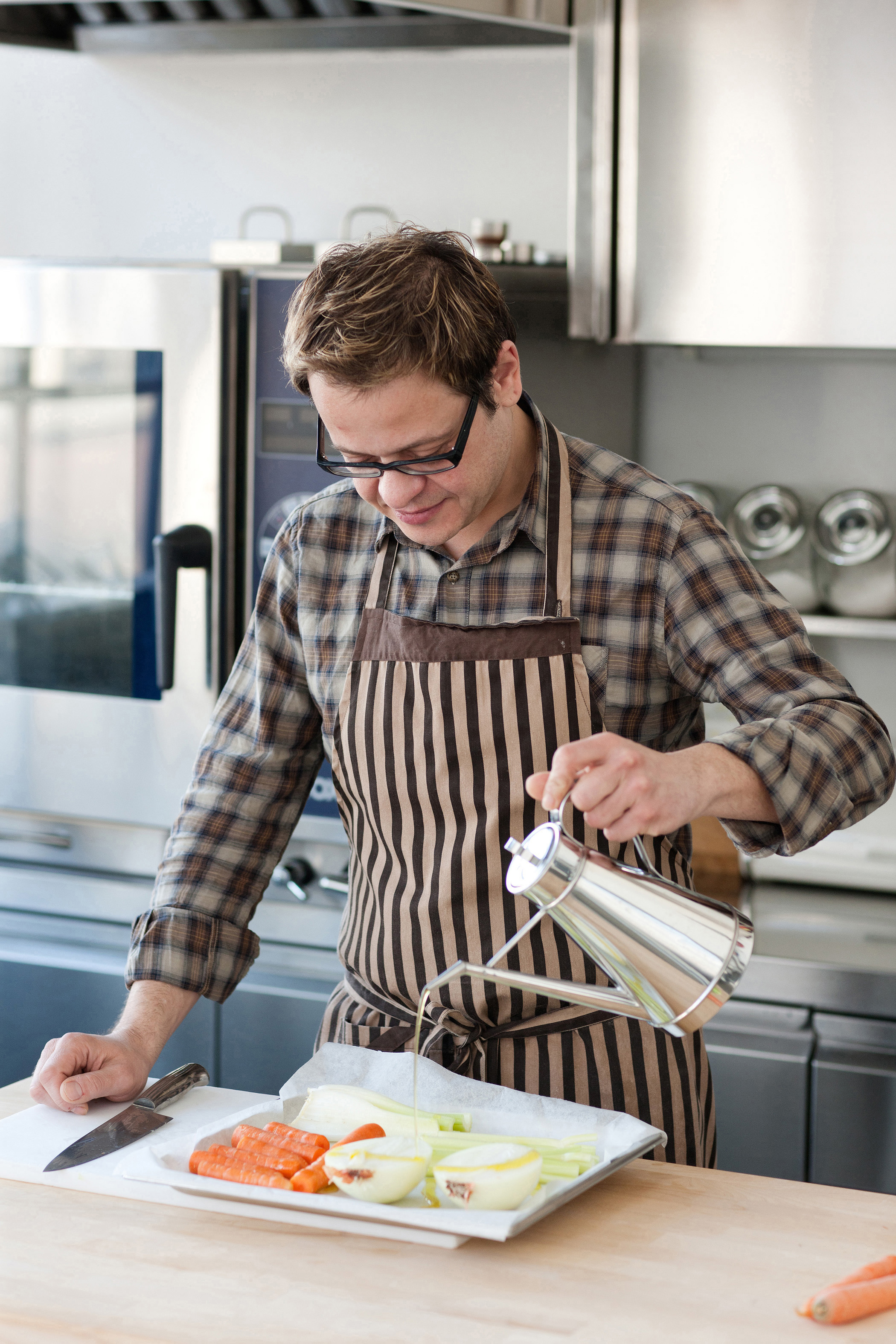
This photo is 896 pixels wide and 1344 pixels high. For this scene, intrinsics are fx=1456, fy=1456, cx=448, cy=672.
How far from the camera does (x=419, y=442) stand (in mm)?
1253

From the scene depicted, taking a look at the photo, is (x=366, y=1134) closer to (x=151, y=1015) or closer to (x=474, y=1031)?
(x=474, y=1031)

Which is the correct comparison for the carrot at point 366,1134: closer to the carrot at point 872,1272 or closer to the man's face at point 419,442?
the carrot at point 872,1272

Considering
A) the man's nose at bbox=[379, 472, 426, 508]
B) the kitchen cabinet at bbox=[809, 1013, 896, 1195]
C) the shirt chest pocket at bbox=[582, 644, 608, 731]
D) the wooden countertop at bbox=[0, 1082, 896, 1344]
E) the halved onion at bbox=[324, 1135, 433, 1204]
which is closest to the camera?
the wooden countertop at bbox=[0, 1082, 896, 1344]

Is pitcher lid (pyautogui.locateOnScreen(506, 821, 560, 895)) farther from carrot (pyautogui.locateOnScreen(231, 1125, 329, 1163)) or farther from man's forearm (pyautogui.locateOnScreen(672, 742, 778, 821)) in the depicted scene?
carrot (pyautogui.locateOnScreen(231, 1125, 329, 1163))

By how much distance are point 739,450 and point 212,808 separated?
137 centimetres

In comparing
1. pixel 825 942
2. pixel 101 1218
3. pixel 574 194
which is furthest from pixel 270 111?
pixel 101 1218

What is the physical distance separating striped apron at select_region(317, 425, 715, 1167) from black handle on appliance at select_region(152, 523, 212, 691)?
76 centimetres

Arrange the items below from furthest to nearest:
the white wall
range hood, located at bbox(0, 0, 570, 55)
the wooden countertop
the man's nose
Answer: the white wall < range hood, located at bbox(0, 0, 570, 55) < the man's nose < the wooden countertop

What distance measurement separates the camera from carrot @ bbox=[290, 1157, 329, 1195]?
1.06 m

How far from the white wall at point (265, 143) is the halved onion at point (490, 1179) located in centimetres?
185

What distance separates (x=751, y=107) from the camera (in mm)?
2061

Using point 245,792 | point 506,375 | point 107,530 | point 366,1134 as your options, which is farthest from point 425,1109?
point 107,530

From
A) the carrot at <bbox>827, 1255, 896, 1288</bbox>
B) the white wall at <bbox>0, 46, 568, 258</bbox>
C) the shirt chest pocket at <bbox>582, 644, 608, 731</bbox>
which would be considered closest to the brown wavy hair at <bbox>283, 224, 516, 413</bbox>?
the shirt chest pocket at <bbox>582, 644, 608, 731</bbox>

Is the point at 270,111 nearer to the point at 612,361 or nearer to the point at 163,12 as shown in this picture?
the point at 163,12
